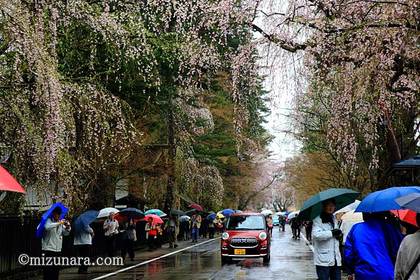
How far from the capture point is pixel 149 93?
19.3 m

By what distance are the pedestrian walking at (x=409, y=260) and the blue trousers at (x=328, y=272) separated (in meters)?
3.88

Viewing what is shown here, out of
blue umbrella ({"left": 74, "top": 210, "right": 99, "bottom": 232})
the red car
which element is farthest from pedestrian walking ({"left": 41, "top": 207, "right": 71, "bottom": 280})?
the red car

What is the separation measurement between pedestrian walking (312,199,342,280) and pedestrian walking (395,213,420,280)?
3.76 metres

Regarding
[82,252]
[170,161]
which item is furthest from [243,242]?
[170,161]

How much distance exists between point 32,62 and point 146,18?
761 centimetres

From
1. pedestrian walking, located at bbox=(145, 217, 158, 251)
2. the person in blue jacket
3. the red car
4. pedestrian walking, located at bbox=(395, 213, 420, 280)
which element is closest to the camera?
pedestrian walking, located at bbox=(395, 213, 420, 280)

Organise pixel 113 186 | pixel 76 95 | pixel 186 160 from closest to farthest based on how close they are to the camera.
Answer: pixel 76 95, pixel 113 186, pixel 186 160

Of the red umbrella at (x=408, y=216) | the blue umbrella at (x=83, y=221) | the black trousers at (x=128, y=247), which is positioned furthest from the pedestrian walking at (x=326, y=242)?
the black trousers at (x=128, y=247)

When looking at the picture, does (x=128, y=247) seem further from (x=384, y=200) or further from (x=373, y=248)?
(x=373, y=248)

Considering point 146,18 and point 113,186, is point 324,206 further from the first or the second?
point 113,186

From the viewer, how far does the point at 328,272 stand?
27.7ft

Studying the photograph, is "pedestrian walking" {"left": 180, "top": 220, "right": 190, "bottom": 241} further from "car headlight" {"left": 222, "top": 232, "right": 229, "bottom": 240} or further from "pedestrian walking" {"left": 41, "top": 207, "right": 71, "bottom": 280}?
"pedestrian walking" {"left": 41, "top": 207, "right": 71, "bottom": 280}

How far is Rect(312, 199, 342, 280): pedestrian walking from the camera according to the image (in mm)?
8375

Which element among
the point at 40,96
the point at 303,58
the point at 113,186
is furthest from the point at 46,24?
the point at 113,186
